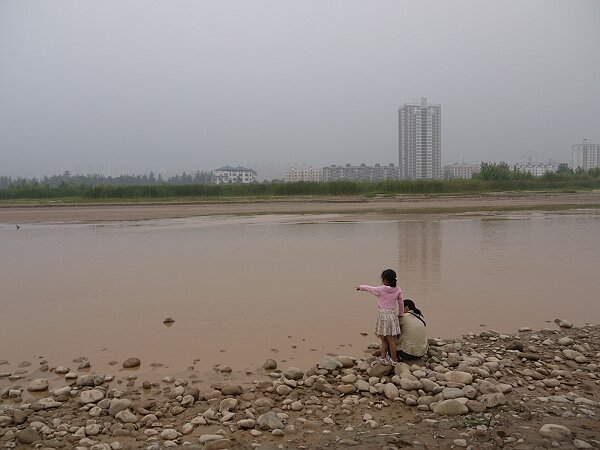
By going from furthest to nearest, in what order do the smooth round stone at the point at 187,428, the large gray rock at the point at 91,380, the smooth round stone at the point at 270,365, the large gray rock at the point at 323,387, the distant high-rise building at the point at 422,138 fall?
the distant high-rise building at the point at 422,138, the smooth round stone at the point at 270,365, the large gray rock at the point at 91,380, the large gray rock at the point at 323,387, the smooth round stone at the point at 187,428

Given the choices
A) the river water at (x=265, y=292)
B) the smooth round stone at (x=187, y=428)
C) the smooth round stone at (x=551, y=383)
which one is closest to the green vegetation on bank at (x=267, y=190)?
the river water at (x=265, y=292)

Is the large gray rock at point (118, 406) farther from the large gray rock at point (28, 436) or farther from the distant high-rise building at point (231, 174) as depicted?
the distant high-rise building at point (231, 174)

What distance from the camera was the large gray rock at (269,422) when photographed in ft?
14.9

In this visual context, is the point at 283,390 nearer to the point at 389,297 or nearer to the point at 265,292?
the point at 389,297

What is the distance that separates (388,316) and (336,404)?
146 centimetres

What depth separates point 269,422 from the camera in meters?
4.59

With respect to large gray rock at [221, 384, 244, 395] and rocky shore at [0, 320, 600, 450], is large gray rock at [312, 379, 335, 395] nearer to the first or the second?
rocky shore at [0, 320, 600, 450]

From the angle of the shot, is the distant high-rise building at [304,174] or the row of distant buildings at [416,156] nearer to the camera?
the row of distant buildings at [416,156]

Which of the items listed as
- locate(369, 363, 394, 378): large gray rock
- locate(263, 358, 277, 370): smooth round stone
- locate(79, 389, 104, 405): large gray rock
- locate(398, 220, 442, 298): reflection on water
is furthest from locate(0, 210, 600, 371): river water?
locate(79, 389, 104, 405): large gray rock

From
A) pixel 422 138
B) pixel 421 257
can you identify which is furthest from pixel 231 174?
pixel 421 257

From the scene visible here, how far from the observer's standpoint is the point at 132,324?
27.9 ft

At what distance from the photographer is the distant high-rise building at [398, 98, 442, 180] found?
145625 mm

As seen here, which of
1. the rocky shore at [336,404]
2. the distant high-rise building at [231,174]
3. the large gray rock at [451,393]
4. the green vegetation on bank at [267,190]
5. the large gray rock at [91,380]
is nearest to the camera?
the rocky shore at [336,404]

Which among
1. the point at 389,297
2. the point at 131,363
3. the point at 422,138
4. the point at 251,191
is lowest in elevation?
the point at 131,363
